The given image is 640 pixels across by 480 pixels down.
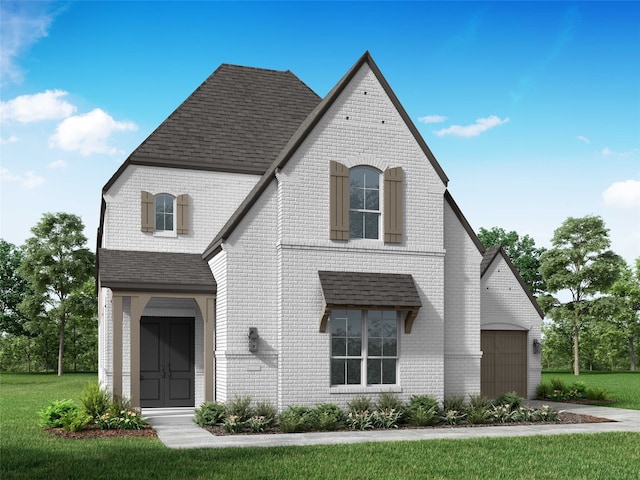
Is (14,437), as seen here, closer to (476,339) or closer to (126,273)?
(126,273)

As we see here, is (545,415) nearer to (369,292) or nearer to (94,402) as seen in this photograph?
(369,292)

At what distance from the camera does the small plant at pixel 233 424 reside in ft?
51.8

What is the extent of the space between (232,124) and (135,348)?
311 inches

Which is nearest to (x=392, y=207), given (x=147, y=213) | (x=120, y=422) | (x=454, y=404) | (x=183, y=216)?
(x=454, y=404)

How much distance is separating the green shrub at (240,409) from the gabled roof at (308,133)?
3.76 m

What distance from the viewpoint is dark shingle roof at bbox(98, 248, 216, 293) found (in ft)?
59.2

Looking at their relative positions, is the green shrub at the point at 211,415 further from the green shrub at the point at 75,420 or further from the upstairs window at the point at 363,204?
the upstairs window at the point at 363,204

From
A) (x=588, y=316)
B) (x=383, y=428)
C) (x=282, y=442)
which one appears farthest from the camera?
(x=588, y=316)

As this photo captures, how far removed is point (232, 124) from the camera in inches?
878

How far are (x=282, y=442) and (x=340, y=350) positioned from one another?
4.04 m

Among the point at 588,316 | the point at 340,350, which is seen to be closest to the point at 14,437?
the point at 340,350

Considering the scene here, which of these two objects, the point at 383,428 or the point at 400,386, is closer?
the point at 383,428

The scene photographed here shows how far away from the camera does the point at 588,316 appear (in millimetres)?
47812

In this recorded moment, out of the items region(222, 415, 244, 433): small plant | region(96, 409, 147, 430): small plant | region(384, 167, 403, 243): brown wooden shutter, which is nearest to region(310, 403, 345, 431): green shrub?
region(222, 415, 244, 433): small plant
